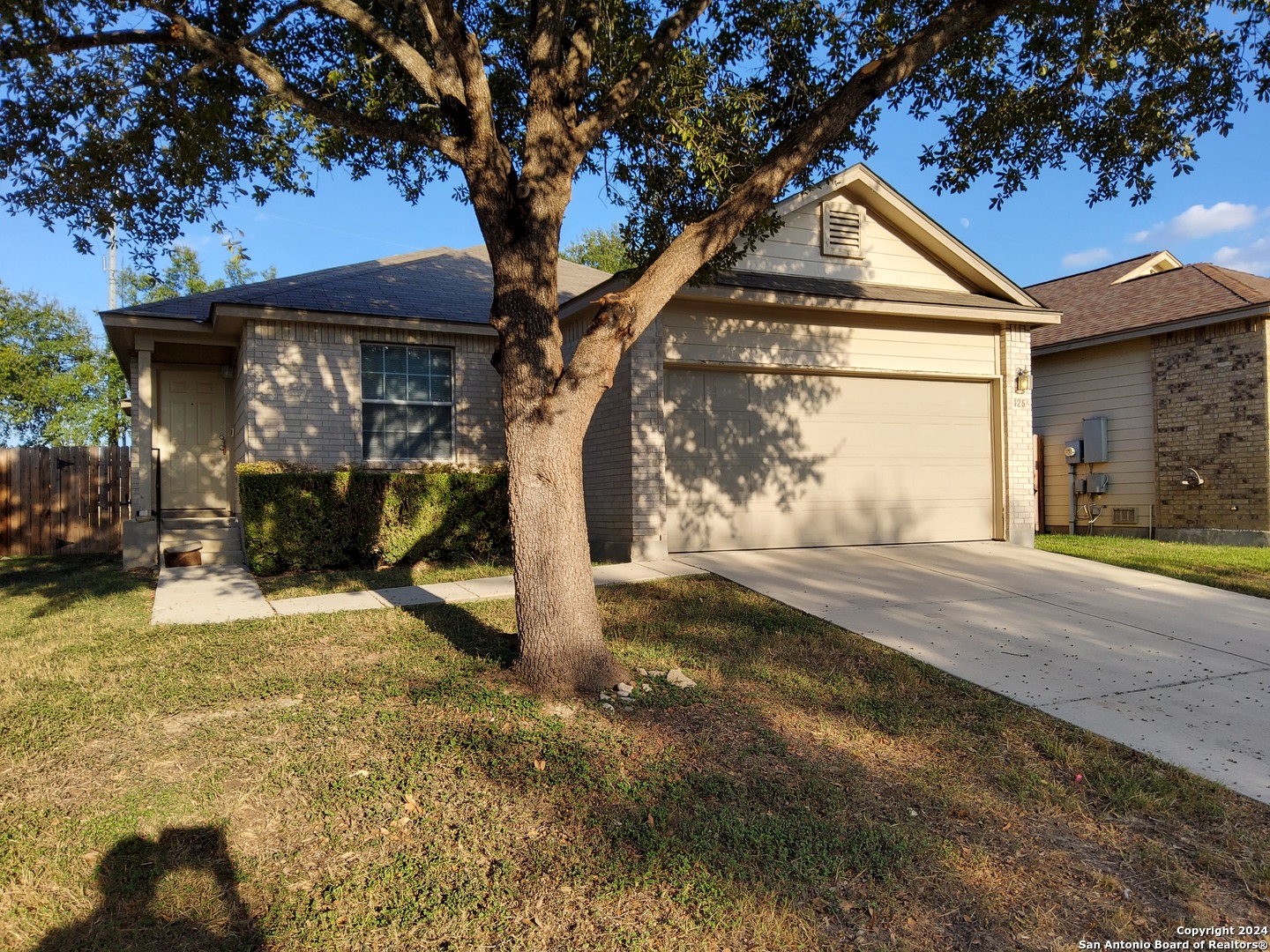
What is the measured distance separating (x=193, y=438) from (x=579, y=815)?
1228 cm

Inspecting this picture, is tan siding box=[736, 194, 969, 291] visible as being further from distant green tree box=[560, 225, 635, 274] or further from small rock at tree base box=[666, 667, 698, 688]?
distant green tree box=[560, 225, 635, 274]

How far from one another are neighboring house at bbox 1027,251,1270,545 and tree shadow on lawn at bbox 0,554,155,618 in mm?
14805

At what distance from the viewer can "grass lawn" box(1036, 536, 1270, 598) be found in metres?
8.92

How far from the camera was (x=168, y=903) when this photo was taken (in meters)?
2.95

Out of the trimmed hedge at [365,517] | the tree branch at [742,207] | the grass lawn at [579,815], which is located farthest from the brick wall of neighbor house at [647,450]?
the tree branch at [742,207]

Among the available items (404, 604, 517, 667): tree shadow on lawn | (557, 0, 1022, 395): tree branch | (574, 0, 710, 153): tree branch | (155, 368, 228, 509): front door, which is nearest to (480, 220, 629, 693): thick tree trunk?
(557, 0, 1022, 395): tree branch

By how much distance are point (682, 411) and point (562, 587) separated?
5414mm

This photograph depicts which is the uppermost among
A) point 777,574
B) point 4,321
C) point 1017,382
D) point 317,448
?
point 4,321

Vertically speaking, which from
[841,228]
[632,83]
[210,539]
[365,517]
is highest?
[841,228]

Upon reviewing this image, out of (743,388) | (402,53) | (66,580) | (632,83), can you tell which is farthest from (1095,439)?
(66,580)

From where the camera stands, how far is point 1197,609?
7551 millimetres

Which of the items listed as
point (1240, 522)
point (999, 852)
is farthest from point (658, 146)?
point (1240, 522)

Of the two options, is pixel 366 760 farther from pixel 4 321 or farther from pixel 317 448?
pixel 4 321

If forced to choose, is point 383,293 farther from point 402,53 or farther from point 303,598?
point 402,53
